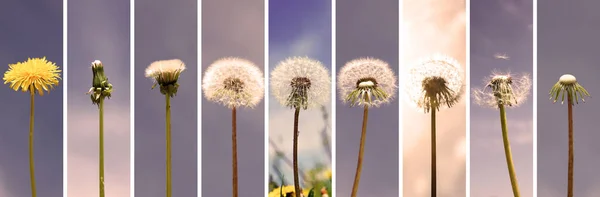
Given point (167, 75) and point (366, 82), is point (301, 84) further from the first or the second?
point (167, 75)

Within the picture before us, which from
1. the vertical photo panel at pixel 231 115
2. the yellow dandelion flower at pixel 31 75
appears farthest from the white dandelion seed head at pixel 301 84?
the yellow dandelion flower at pixel 31 75

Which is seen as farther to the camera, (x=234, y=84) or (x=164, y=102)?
(x=164, y=102)

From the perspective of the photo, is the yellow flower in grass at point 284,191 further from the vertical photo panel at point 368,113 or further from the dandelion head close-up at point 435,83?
the dandelion head close-up at point 435,83

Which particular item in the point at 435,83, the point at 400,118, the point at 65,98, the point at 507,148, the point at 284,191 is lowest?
the point at 284,191

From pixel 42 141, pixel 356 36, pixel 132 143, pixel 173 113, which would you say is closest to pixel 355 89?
pixel 356 36

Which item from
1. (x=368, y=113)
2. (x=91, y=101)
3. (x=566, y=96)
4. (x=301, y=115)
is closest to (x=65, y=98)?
(x=91, y=101)

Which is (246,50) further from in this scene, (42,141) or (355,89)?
(42,141)

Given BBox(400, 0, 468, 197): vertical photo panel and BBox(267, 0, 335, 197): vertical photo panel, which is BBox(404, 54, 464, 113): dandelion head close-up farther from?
BBox(267, 0, 335, 197): vertical photo panel
